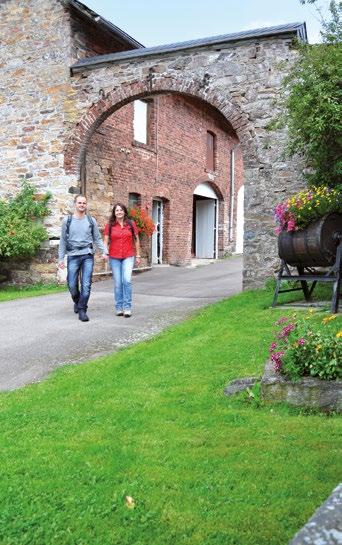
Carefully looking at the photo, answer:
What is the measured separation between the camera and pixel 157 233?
1869 cm

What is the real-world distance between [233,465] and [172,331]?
4.06 m

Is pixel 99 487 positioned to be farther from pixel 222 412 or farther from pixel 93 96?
pixel 93 96

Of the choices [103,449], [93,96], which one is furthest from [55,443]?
[93,96]

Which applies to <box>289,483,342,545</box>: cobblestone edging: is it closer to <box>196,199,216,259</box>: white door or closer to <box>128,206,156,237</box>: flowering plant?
<box>128,206,156,237</box>: flowering plant

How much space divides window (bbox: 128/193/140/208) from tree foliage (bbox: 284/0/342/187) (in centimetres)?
815

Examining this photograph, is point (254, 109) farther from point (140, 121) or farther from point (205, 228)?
point (205, 228)

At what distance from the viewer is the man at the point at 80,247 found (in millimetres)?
8242

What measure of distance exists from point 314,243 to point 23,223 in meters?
7.53

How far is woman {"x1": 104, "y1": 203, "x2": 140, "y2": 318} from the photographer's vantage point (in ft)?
27.4

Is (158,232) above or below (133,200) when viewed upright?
below

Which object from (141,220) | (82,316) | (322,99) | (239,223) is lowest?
(82,316)

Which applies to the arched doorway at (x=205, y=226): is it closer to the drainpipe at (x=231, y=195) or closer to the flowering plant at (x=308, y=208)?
the drainpipe at (x=231, y=195)

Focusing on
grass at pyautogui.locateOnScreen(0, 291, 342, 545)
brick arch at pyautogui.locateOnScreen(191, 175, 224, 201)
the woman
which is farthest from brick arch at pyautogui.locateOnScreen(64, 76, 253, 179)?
brick arch at pyautogui.locateOnScreen(191, 175, 224, 201)

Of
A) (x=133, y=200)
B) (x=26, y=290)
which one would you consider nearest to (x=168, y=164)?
(x=133, y=200)
